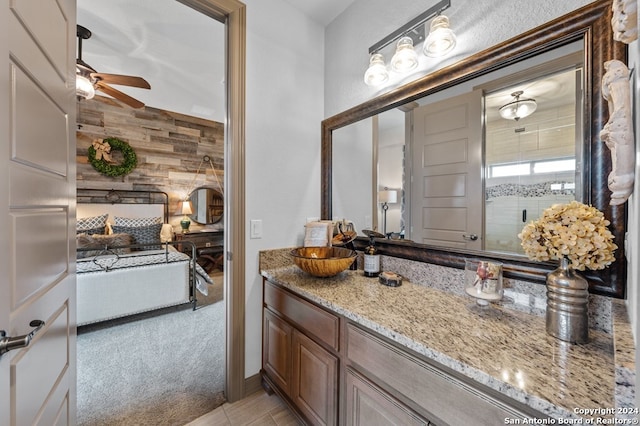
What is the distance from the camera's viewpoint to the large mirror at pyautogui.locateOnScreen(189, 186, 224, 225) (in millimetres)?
5125

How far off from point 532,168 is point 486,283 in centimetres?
53

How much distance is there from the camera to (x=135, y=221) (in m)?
4.23

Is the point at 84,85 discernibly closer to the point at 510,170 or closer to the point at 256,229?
the point at 256,229

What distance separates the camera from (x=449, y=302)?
1.20m

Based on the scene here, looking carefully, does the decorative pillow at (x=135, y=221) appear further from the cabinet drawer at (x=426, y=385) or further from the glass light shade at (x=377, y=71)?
the cabinet drawer at (x=426, y=385)

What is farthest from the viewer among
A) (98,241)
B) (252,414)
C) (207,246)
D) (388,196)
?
(207,246)

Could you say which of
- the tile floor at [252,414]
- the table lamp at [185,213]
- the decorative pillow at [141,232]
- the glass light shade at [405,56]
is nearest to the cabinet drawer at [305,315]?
the tile floor at [252,414]

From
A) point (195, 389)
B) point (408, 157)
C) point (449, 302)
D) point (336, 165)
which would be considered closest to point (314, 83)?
point (336, 165)

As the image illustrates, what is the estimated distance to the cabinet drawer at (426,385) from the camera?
707 millimetres

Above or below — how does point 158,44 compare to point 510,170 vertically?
above

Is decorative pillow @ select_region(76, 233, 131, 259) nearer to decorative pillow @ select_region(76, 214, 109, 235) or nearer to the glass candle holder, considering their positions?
decorative pillow @ select_region(76, 214, 109, 235)

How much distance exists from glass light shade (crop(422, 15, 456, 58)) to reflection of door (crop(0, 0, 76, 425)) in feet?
5.08

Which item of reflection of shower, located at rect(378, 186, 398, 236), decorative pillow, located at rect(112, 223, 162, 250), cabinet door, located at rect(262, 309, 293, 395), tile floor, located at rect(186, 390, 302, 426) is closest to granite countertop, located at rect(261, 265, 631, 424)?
cabinet door, located at rect(262, 309, 293, 395)

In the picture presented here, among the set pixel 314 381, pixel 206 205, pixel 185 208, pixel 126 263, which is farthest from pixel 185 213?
pixel 314 381
